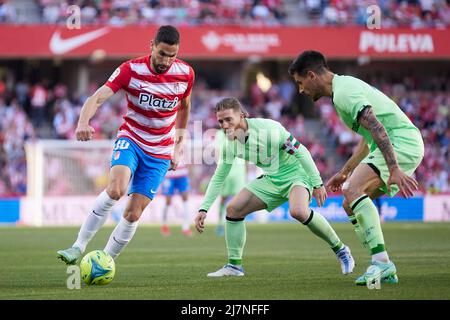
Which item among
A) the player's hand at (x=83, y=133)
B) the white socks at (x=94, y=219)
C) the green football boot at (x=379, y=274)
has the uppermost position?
the player's hand at (x=83, y=133)

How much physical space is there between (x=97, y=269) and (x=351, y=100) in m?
3.02

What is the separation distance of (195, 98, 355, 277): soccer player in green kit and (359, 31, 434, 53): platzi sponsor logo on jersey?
940 inches

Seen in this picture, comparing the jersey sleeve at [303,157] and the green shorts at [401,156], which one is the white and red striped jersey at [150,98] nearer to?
the jersey sleeve at [303,157]

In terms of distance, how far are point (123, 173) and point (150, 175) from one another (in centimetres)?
48

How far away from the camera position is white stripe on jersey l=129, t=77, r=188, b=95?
9177 mm

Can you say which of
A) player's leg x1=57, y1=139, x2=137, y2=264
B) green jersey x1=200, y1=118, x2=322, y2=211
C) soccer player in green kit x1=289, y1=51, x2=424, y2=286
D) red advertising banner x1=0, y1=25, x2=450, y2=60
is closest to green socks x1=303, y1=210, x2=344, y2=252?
green jersey x1=200, y1=118, x2=322, y2=211

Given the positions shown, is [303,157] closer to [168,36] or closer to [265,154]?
[265,154]

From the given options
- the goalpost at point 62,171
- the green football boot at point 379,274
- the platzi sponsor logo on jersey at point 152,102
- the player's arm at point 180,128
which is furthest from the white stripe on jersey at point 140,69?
the goalpost at point 62,171

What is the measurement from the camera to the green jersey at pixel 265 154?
10.1 meters

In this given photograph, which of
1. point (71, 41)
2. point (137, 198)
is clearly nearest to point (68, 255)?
point (137, 198)

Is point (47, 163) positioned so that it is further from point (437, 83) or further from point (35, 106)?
point (437, 83)

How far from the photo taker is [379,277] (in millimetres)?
8281

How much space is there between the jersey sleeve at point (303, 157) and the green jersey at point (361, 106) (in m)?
0.85

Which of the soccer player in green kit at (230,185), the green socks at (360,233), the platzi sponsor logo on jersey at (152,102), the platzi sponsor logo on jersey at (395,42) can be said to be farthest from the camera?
the platzi sponsor logo on jersey at (395,42)
